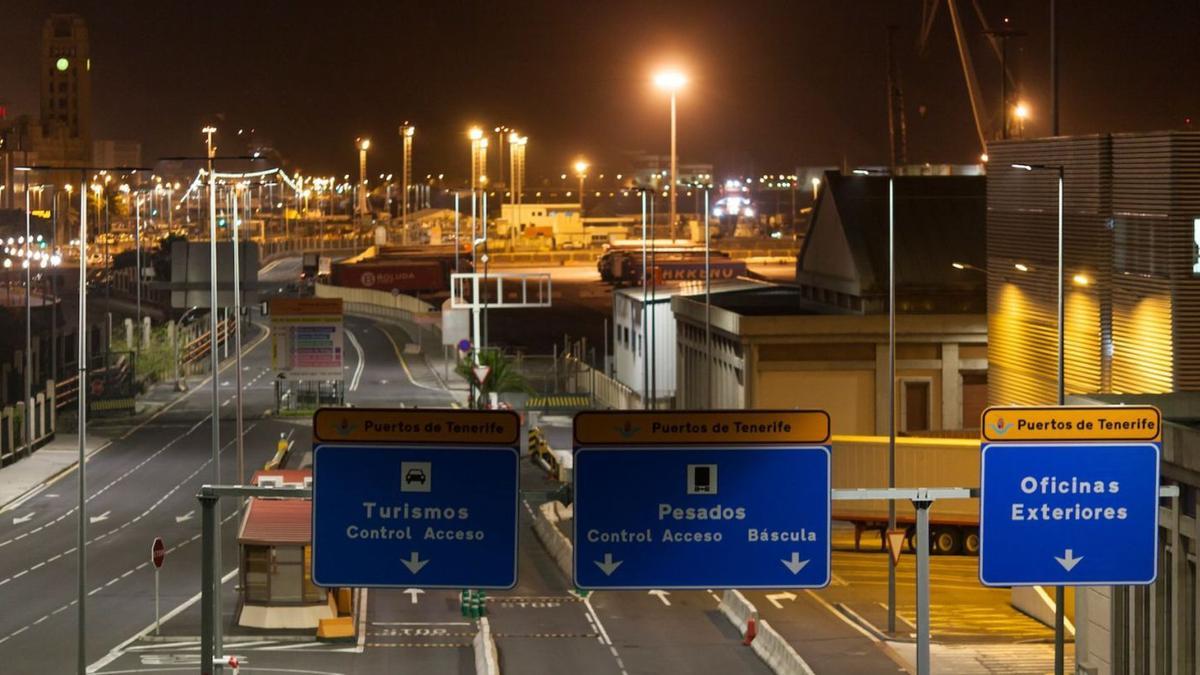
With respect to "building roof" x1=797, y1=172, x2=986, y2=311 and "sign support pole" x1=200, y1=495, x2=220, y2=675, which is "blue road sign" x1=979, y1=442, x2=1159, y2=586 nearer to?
"sign support pole" x1=200, y1=495, x2=220, y2=675

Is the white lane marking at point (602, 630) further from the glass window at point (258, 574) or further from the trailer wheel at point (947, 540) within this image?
the trailer wheel at point (947, 540)

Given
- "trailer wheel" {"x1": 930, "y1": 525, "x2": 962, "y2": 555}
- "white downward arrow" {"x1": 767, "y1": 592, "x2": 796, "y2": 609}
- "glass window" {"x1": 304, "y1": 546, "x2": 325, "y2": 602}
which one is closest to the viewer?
"glass window" {"x1": 304, "y1": 546, "x2": 325, "y2": 602}

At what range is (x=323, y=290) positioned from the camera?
11519 centimetres

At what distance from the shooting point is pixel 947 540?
124 feet

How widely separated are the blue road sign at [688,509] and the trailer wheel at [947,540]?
79.9 feet

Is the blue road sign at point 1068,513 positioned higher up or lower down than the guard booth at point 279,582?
higher up

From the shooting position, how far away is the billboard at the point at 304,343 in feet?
207

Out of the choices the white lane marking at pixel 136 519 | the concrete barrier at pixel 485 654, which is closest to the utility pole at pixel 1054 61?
the concrete barrier at pixel 485 654

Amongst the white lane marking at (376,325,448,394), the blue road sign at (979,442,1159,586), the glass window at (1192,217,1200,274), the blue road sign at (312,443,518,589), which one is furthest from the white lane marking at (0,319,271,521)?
the blue road sign at (979,442,1159,586)

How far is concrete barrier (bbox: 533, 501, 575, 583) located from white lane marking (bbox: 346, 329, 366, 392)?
90.8ft

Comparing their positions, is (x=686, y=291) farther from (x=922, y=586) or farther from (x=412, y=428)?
(x=922, y=586)

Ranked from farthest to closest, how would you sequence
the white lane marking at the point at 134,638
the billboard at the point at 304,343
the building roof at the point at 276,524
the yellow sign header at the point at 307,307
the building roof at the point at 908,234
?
the yellow sign header at the point at 307,307 < the billboard at the point at 304,343 < the building roof at the point at 908,234 < the building roof at the point at 276,524 < the white lane marking at the point at 134,638

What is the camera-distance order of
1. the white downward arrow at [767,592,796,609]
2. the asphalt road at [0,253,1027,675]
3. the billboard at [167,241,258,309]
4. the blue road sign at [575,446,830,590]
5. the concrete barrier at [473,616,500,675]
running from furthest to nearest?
the billboard at [167,241,258,309], the white downward arrow at [767,592,796,609], the asphalt road at [0,253,1027,675], the concrete barrier at [473,616,500,675], the blue road sign at [575,446,830,590]

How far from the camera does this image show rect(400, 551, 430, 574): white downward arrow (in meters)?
13.9
